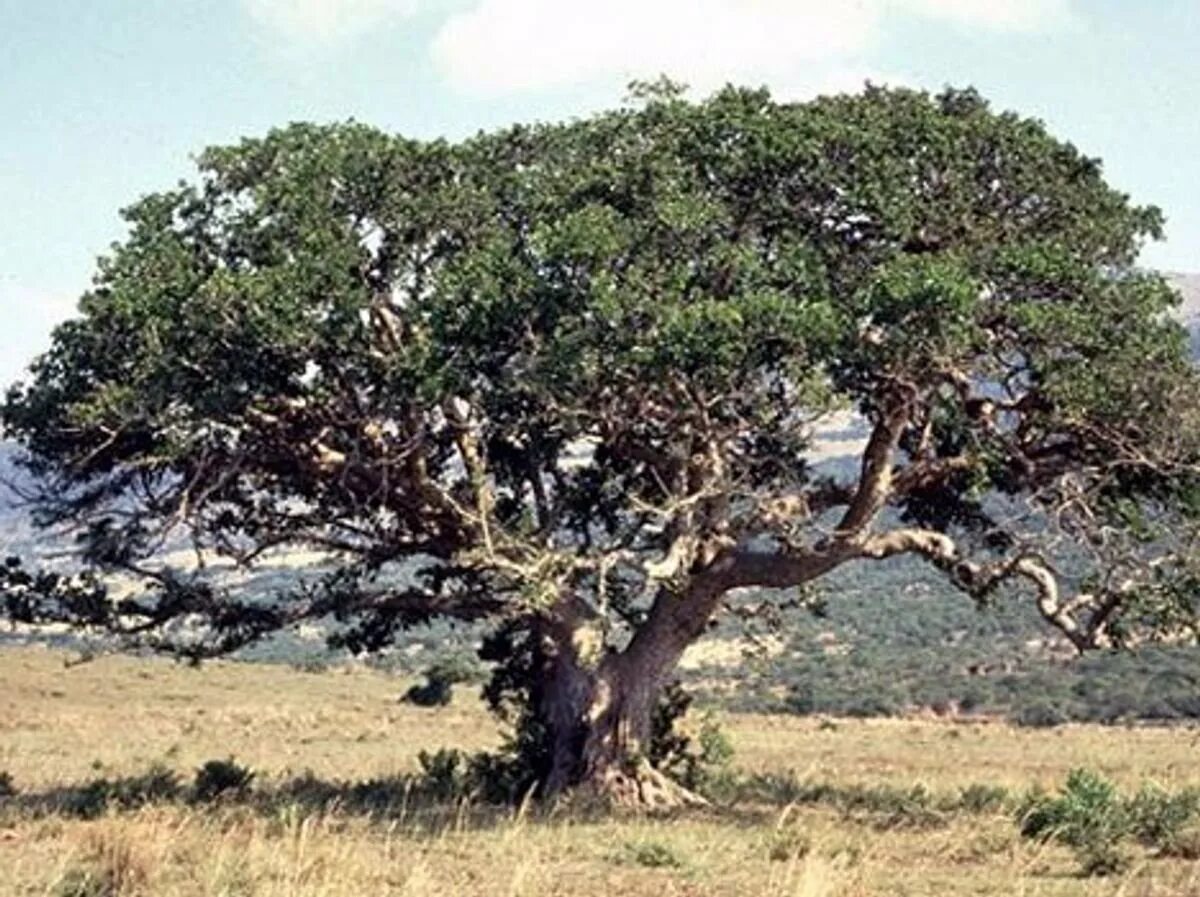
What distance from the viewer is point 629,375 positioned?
1931 centimetres

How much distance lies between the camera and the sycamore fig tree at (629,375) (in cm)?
1956

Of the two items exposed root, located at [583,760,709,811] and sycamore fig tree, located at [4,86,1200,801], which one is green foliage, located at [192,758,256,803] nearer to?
sycamore fig tree, located at [4,86,1200,801]

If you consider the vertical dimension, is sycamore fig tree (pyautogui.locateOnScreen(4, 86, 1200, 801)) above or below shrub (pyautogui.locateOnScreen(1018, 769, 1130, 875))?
above

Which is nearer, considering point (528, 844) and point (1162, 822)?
point (528, 844)

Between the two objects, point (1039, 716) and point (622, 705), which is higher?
point (622, 705)

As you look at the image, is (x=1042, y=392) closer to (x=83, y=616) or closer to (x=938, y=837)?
(x=938, y=837)

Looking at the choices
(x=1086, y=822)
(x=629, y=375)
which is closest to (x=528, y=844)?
(x=629, y=375)

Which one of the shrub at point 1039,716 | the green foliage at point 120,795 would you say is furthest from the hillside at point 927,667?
the green foliage at point 120,795

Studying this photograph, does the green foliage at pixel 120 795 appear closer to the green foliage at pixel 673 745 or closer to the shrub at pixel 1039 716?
the green foliage at pixel 673 745

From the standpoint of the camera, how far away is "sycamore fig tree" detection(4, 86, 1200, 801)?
1956cm

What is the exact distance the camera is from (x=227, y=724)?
174ft

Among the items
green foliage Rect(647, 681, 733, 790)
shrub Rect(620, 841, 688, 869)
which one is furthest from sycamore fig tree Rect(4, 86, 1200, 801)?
shrub Rect(620, 841, 688, 869)

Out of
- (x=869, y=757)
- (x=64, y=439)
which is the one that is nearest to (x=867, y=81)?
(x=64, y=439)

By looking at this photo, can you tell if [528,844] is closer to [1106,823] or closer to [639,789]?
Answer: [639,789]
